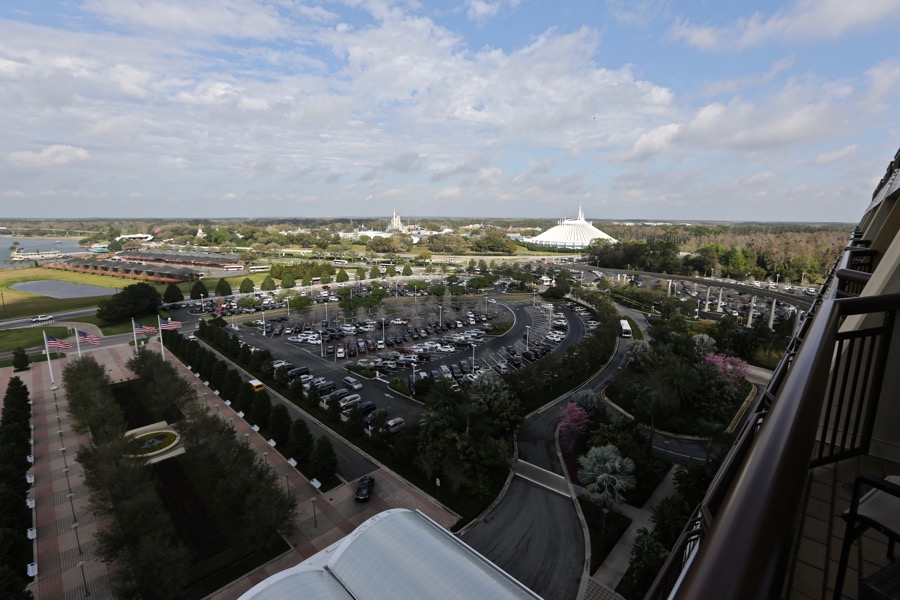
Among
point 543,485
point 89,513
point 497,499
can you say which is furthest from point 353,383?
point 543,485

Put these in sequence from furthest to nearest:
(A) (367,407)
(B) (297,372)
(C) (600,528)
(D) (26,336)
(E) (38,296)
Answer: (E) (38,296) → (D) (26,336) → (B) (297,372) → (A) (367,407) → (C) (600,528)

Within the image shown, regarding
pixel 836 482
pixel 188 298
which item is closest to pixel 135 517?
pixel 836 482

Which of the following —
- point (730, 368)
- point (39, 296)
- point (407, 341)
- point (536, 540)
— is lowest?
point (536, 540)

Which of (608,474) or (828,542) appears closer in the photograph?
(828,542)

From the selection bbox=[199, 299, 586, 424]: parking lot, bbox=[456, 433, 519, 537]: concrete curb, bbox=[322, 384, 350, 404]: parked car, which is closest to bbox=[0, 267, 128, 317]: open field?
bbox=[199, 299, 586, 424]: parking lot

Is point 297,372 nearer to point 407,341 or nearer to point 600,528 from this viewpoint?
point 407,341

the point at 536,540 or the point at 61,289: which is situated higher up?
the point at 61,289

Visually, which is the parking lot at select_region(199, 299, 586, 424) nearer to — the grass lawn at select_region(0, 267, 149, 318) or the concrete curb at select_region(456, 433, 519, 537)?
the concrete curb at select_region(456, 433, 519, 537)

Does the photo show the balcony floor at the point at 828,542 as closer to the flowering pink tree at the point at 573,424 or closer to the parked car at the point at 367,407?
the flowering pink tree at the point at 573,424

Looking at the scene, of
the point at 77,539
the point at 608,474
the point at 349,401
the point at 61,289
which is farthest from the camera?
the point at 61,289
